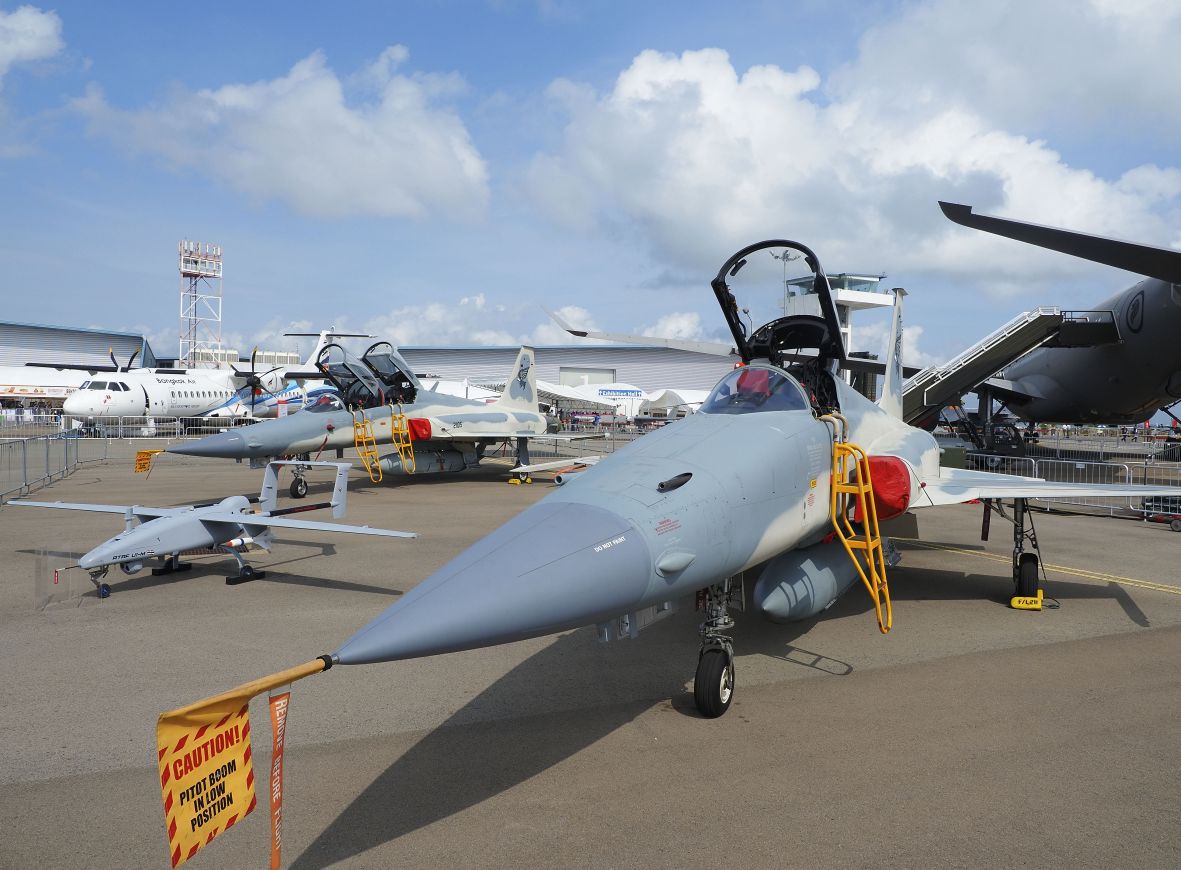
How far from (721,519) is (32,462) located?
946 inches

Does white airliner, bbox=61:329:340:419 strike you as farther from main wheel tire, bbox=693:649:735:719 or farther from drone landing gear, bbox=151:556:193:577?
main wheel tire, bbox=693:649:735:719

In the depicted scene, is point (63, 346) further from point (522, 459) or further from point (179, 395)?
point (522, 459)

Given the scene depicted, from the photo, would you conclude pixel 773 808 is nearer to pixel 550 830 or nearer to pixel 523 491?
pixel 550 830

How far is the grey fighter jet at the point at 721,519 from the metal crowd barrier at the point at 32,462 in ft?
54.4

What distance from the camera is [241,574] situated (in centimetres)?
924

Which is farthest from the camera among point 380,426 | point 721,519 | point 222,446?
point 380,426

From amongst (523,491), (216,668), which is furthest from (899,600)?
(523,491)

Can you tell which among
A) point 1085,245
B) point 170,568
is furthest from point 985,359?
point 170,568

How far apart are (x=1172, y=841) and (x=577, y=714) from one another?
331 cm

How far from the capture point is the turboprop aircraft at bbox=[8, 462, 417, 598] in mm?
8305

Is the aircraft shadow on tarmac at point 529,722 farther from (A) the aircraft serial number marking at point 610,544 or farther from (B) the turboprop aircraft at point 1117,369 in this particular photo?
(B) the turboprop aircraft at point 1117,369

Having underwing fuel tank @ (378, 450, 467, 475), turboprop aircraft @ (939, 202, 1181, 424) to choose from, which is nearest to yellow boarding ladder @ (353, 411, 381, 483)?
underwing fuel tank @ (378, 450, 467, 475)

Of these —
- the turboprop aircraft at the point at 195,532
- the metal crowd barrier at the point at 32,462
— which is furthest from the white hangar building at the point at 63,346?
the turboprop aircraft at the point at 195,532

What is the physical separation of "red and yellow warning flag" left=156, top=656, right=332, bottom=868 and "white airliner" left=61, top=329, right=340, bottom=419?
31797 millimetres
